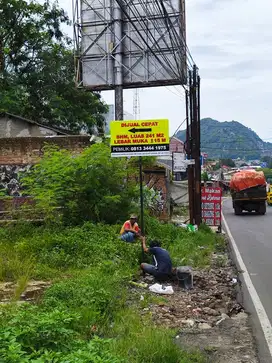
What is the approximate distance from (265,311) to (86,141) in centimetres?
1155

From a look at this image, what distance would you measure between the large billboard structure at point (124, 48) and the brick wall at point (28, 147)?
6739 millimetres

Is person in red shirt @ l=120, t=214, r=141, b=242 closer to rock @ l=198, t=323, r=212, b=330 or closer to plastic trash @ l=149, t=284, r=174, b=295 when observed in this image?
plastic trash @ l=149, t=284, r=174, b=295

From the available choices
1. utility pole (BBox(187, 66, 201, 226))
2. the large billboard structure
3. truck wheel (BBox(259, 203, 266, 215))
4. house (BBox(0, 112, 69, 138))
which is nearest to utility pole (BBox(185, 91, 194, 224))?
utility pole (BBox(187, 66, 201, 226))

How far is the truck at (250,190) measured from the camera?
32031 millimetres

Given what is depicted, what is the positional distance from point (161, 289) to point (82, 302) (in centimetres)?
236

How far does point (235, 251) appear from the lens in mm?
15062

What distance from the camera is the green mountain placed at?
125938mm

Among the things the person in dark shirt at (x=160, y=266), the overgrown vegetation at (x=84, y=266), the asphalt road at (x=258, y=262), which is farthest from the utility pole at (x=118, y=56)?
the person in dark shirt at (x=160, y=266)

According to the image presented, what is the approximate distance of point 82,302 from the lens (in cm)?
679

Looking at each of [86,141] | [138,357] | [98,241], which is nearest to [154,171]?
[86,141]

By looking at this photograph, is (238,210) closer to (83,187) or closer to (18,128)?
(18,128)

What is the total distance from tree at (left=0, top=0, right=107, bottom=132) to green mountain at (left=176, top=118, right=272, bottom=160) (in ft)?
302

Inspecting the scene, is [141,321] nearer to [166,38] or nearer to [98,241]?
[98,241]

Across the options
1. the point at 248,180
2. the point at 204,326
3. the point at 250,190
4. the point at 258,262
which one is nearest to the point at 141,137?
the point at 204,326
